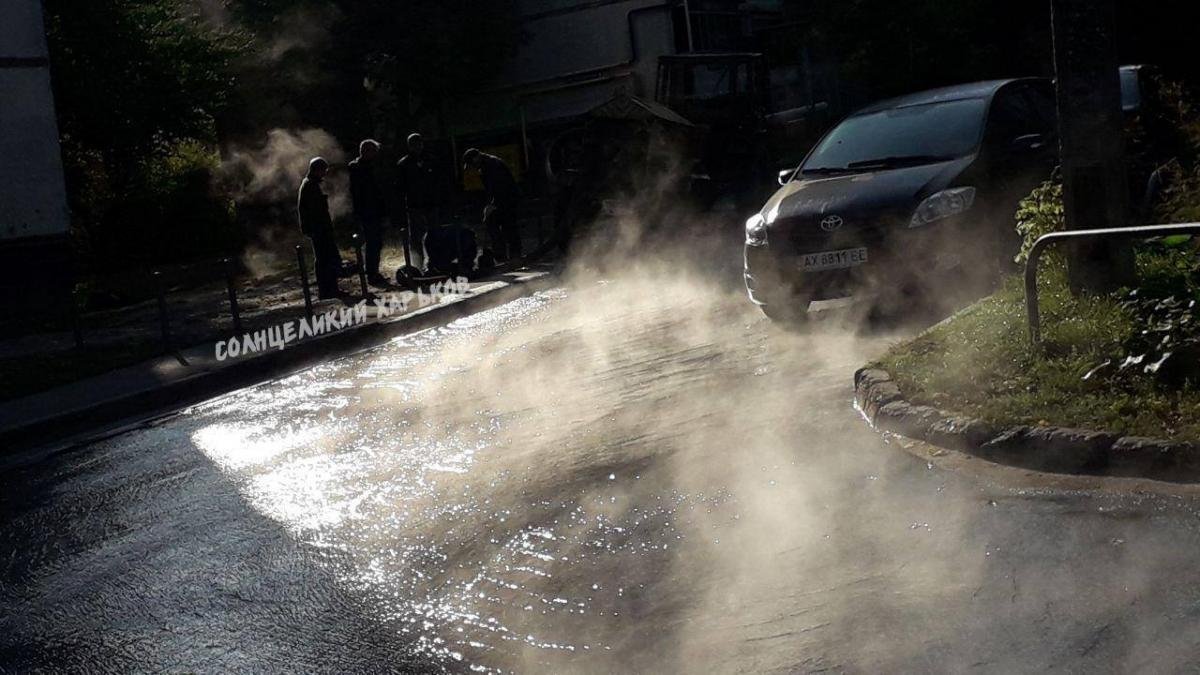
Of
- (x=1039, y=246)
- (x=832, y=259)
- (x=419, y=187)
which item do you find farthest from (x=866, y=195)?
Answer: (x=419, y=187)

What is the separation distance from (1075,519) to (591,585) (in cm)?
187

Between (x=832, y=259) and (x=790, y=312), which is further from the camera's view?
(x=790, y=312)

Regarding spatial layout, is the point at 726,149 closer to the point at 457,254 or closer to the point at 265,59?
the point at 457,254

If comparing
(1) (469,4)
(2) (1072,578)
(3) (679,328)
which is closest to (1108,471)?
(2) (1072,578)

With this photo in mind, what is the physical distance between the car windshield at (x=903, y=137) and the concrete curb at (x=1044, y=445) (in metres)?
4.11

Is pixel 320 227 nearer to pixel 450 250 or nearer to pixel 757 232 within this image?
pixel 450 250

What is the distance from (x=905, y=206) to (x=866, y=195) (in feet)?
1.23

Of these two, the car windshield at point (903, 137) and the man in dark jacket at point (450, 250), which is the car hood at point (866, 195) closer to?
the car windshield at point (903, 137)

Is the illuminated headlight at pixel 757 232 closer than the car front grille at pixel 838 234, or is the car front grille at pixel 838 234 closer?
the car front grille at pixel 838 234

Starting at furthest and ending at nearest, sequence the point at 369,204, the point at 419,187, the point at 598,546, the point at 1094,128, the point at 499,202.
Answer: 1. the point at 499,202
2. the point at 419,187
3. the point at 369,204
4. the point at 1094,128
5. the point at 598,546

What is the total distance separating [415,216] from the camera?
19.9m

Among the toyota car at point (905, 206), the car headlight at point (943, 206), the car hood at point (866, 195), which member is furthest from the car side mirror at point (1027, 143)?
the car headlight at point (943, 206)

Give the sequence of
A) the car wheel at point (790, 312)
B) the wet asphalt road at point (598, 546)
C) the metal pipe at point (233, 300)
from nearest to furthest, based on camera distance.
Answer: the wet asphalt road at point (598, 546)
the car wheel at point (790, 312)
the metal pipe at point (233, 300)

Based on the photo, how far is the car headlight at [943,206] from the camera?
10.0 meters
